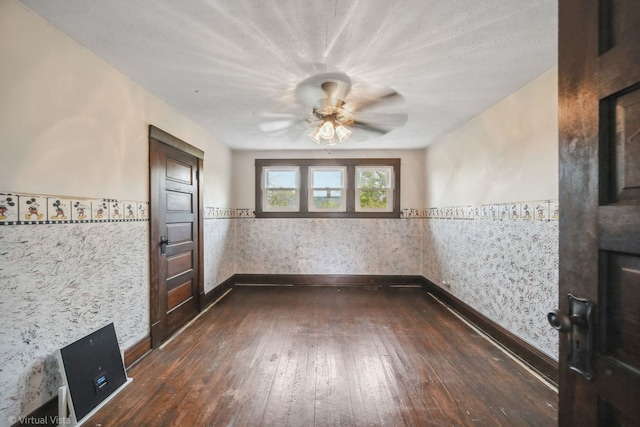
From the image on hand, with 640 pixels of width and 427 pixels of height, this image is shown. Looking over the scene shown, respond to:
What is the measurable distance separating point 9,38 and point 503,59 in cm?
296

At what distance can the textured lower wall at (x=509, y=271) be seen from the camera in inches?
81.5

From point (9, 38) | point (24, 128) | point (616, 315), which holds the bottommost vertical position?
point (616, 315)

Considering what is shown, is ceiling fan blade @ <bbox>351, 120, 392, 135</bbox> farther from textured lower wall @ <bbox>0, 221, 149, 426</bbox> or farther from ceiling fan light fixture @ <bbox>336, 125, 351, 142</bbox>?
textured lower wall @ <bbox>0, 221, 149, 426</bbox>

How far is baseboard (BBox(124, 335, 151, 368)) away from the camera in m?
2.20

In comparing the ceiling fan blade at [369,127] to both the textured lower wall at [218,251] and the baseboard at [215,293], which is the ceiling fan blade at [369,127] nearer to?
the textured lower wall at [218,251]

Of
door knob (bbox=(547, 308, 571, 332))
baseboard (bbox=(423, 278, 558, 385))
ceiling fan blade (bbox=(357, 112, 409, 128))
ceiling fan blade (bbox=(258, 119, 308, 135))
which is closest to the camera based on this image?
door knob (bbox=(547, 308, 571, 332))

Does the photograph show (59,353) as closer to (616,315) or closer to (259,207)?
(616,315)

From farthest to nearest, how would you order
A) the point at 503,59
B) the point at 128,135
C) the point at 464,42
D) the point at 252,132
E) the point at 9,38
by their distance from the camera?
the point at 252,132 < the point at 128,135 < the point at 503,59 < the point at 464,42 < the point at 9,38

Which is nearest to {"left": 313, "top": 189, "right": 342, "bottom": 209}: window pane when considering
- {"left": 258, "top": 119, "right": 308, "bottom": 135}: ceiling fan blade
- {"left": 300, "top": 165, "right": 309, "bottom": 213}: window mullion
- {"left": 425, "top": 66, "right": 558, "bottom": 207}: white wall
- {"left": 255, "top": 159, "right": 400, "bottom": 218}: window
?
{"left": 255, "top": 159, "right": 400, "bottom": 218}: window

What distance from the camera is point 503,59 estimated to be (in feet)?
6.40

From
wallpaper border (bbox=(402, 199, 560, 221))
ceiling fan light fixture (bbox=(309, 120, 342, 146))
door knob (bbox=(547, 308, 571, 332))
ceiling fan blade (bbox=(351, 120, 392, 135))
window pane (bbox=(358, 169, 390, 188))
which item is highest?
ceiling fan blade (bbox=(351, 120, 392, 135))

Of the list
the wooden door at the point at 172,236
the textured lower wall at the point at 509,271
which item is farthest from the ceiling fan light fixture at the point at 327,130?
the textured lower wall at the point at 509,271

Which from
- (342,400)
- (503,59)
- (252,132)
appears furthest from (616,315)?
(252,132)

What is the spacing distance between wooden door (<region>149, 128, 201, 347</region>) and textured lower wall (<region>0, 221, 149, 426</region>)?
0.35 meters
